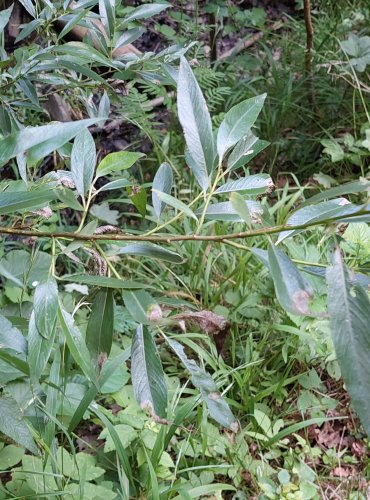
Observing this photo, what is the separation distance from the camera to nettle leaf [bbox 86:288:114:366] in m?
0.59

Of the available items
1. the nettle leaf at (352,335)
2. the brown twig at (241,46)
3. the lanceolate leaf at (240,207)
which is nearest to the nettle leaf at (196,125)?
the lanceolate leaf at (240,207)

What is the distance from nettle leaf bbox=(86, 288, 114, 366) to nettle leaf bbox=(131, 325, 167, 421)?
36 millimetres

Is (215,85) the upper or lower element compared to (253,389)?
upper

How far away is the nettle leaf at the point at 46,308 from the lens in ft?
1.82

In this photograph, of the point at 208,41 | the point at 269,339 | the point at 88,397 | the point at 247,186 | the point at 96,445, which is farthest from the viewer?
the point at 208,41

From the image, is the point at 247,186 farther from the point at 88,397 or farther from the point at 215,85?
the point at 215,85

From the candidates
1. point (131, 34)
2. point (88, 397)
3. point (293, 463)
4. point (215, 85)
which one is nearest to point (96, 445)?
point (88, 397)

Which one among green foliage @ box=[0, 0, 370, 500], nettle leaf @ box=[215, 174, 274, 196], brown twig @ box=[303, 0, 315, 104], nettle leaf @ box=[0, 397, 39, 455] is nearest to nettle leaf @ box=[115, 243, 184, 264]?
green foliage @ box=[0, 0, 370, 500]

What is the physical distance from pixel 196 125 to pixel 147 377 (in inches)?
10.9

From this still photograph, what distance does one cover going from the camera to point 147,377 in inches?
22.5

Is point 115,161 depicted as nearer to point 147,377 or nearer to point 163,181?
point 163,181

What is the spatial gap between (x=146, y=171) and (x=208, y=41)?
3.15ft

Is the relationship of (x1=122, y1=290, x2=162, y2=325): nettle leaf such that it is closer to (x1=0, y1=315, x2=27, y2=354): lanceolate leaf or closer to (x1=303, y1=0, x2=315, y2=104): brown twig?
(x1=0, y1=315, x2=27, y2=354): lanceolate leaf

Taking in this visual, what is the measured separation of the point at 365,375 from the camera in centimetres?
36
